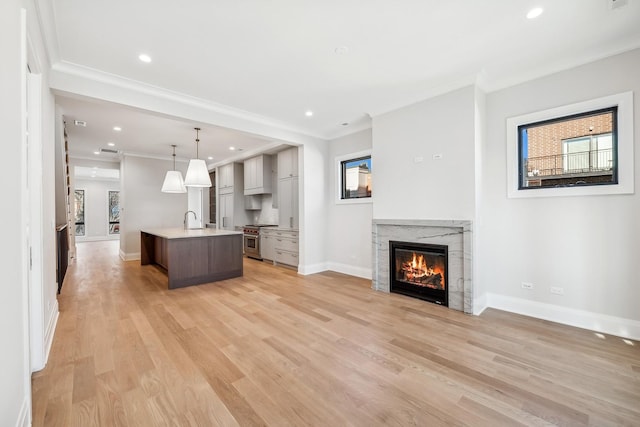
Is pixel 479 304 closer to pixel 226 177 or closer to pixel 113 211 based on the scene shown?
pixel 226 177

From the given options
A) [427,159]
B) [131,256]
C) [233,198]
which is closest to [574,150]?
[427,159]

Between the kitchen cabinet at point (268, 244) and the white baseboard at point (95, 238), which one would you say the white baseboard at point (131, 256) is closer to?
the kitchen cabinet at point (268, 244)

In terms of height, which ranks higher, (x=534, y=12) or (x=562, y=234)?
(x=534, y=12)

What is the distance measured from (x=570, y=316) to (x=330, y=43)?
12.8ft

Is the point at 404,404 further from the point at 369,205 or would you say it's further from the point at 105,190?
the point at 105,190

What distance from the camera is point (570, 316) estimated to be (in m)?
2.96

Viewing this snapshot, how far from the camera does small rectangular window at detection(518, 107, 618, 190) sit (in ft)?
9.28

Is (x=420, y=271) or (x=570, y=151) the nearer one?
(x=570, y=151)

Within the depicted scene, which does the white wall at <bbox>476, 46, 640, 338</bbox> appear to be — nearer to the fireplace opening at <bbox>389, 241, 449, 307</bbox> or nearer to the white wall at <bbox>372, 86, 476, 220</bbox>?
the white wall at <bbox>372, 86, 476, 220</bbox>

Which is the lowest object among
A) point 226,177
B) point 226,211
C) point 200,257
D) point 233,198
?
point 200,257

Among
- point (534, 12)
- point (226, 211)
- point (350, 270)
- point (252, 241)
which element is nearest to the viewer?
point (534, 12)

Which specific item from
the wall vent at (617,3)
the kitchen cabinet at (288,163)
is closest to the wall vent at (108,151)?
the kitchen cabinet at (288,163)

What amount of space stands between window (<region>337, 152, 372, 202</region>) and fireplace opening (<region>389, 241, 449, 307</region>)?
137 cm

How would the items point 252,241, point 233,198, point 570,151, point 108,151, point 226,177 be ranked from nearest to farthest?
1. point 570,151
2. point 108,151
3. point 252,241
4. point 233,198
5. point 226,177
